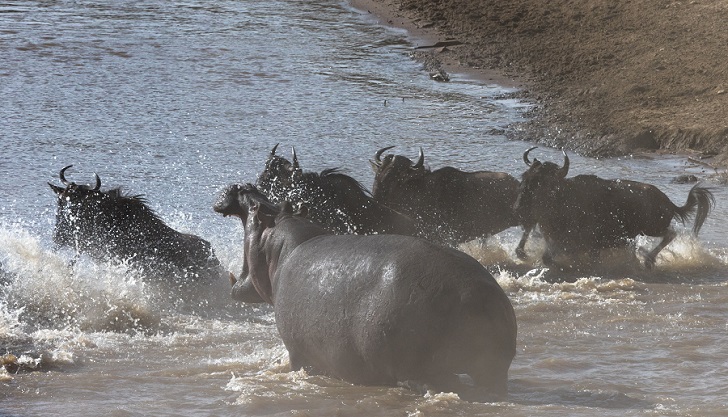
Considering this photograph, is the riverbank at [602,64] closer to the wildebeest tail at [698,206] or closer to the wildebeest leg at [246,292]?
the wildebeest tail at [698,206]

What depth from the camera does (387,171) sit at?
10.5 m

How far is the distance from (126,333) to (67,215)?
159 cm

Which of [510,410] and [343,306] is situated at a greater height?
[343,306]

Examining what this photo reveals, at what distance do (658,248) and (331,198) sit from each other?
3192 millimetres

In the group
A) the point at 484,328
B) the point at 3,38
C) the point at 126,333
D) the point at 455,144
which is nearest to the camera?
the point at 484,328

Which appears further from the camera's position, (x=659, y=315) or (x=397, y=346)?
(x=659, y=315)

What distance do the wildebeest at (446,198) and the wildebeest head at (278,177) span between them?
0.99 meters

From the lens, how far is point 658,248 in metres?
10.7

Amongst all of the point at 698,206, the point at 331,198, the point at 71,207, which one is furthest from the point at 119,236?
the point at 698,206

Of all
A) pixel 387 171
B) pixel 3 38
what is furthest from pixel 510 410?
pixel 3 38

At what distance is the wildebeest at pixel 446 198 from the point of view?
10531 mm

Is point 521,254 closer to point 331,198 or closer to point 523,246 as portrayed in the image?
point 523,246

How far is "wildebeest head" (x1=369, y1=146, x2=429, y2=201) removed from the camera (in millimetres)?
10484

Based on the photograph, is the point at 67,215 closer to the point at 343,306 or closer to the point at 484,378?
the point at 343,306
